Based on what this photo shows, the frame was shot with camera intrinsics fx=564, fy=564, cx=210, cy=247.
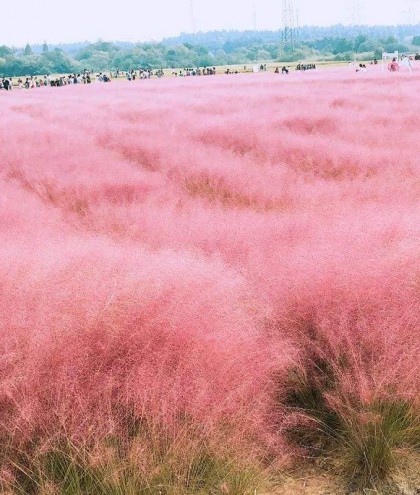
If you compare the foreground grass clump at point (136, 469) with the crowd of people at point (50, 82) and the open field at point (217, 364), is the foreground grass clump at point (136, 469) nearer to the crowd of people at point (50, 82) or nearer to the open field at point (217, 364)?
the open field at point (217, 364)

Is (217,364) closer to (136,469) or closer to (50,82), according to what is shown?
(136,469)

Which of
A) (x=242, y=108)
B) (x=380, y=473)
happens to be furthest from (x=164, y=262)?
(x=242, y=108)

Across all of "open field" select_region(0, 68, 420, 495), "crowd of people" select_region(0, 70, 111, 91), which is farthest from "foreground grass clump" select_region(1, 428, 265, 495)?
"crowd of people" select_region(0, 70, 111, 91)

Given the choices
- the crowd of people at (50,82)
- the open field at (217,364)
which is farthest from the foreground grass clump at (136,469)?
the crowd of people at (50,82)

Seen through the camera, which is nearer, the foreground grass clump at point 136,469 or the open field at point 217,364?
the foreground grass clump at point 136,469

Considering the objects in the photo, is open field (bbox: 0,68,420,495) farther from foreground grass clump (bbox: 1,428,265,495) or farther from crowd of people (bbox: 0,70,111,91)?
crowd of people (bbox: 0,70,111,91)

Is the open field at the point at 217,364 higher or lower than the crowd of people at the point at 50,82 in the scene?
lower

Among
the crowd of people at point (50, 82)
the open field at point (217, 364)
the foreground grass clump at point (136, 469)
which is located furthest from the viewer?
the crowd of people at point (50, 82)

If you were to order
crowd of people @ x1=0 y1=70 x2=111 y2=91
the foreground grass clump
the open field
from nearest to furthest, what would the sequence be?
the foreground grass clump, the open field, crowd of people @ x1=0 y1=70 x2=111 y2=91

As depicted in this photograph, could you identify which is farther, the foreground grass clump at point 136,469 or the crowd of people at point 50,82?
the crowd of people at point 50,82

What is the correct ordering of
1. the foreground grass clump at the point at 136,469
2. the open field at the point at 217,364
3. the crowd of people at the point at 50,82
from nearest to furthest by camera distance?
the foreground grass clump at the point at 136,469 → the open field at the point at 217,364 → the crowd of people at the point at 50,82

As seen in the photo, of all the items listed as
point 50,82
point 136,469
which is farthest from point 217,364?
point 50,82

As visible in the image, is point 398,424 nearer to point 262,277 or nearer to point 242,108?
point 262,277

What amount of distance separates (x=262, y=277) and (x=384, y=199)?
3376 millimetres
